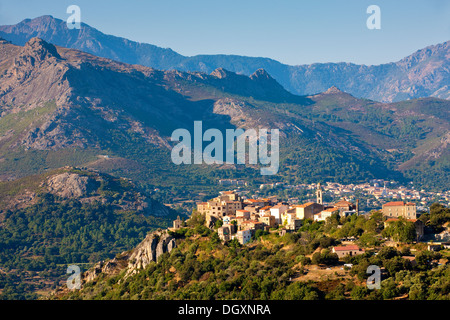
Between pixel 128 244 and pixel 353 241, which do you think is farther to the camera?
pixel 128 244

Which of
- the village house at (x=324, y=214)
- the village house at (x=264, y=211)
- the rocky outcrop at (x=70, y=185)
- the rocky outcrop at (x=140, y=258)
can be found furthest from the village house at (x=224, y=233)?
the rocky outcrop at (x=70, y=185)

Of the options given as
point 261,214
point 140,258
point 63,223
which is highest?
point 261,214

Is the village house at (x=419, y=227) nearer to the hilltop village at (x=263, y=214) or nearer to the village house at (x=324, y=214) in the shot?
the hilltop village at (x=263, y=214)

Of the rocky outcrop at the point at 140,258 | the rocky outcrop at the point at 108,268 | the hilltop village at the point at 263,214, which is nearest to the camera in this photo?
the hilltop village at the point at 263,214

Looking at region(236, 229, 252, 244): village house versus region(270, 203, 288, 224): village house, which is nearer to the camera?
region(236, 229, 252, 244): village house

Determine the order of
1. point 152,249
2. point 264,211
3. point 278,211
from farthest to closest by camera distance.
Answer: point 264,211 < point 152,249 < point 278,211

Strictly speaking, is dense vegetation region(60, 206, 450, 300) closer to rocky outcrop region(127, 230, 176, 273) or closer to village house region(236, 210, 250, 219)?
rocky outcrop region(127, 230, 176, 273)

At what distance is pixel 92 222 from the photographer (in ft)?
580

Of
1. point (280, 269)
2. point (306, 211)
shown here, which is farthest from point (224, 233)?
point (280, 269)

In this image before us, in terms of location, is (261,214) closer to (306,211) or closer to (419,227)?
(306,211)

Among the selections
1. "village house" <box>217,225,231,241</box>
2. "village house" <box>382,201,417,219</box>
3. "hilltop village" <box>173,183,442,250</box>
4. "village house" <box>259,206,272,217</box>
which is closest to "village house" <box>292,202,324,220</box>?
"hilltop village" <box>173,183,442,250</box>
